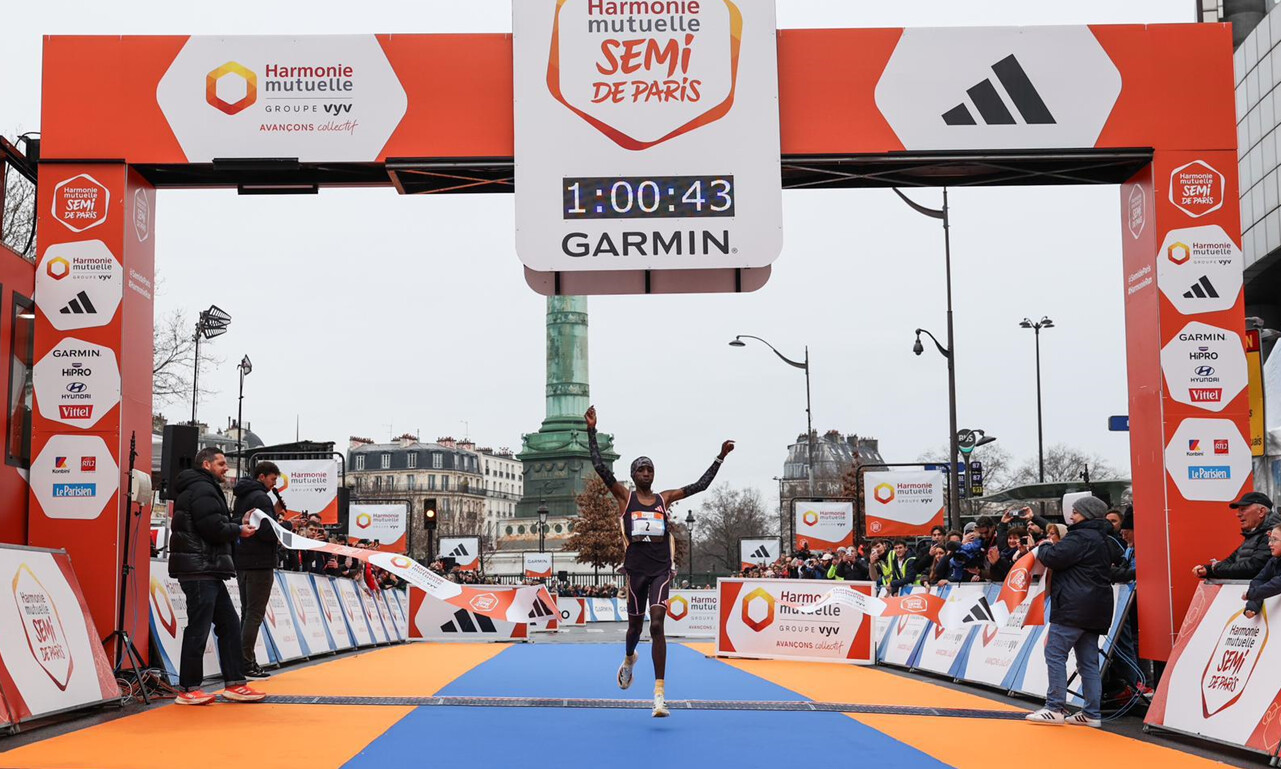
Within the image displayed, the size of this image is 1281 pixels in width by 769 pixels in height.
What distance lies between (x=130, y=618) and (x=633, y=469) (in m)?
5.20

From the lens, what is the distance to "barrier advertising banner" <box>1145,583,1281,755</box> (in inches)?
361

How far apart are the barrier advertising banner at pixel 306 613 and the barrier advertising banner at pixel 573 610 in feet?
90.5

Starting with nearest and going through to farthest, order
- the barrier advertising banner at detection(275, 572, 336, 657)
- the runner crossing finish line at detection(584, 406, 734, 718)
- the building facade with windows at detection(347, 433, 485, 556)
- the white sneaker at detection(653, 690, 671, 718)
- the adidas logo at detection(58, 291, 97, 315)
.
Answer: the white sneaker at detection(653, 690, 671, 718)
the runner crossing finish line at detection(584, 406, 734, 718)
the adidas logo at detection(58, 291, 97, 315)
the barrier advertising banner at detection(275, 572, 336, 657)
the building facade with windows at detection(347, 433, 485, 556)

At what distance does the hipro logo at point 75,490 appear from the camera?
12211 millimetres

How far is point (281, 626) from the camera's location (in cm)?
1705

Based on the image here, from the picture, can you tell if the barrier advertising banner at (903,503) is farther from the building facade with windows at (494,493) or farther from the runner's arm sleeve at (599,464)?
the building facade with windows at (494,493)

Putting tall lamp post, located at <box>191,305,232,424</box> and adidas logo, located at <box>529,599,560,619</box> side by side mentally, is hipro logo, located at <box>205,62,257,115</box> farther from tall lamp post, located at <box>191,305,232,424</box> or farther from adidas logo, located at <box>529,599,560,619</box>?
tall lamp post, located at <box>191,305,232,424</box>

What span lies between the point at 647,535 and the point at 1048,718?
3835 mm

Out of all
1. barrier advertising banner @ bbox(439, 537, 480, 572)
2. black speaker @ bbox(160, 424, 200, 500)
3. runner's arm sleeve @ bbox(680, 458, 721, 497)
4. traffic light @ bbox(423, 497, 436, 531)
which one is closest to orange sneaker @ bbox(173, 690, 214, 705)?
black speaker @ bbox(160, 424, 200, 500)

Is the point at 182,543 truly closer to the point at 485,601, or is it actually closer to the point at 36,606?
the point at 36,606

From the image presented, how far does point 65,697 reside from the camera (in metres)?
10.2

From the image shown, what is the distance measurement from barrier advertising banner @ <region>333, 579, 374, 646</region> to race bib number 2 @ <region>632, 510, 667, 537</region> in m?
11.5

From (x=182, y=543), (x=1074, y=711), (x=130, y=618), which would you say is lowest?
(x=1074, y=711)

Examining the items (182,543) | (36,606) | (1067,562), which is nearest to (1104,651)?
(1067,562)
